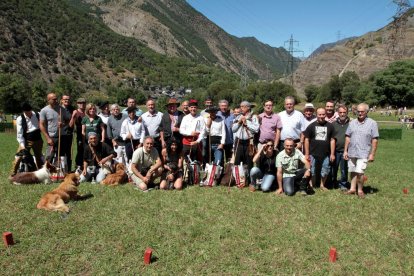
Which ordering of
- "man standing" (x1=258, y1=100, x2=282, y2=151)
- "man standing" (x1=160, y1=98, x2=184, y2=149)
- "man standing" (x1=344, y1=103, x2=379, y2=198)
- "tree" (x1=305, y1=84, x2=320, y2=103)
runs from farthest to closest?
1. "tree" (x1=305, y1=84, x2=320, y2=103)
2. "man standing" (x1=160, y1=98, x2=184, y2=149)
3. "man standing" (x1=258, y1=100, x2=282, y2=151)
4. "man standing" (x1=344, y1=103, x2=379, y2=198)

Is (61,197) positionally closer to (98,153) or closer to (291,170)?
(98,153)

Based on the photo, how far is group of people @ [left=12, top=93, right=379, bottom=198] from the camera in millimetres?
8492

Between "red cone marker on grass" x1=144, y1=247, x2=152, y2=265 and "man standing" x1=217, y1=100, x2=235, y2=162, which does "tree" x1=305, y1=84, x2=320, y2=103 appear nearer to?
"man standing" x1=217, y1=100, x2=235, y2=162

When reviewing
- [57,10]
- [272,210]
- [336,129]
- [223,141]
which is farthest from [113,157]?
[57,10]

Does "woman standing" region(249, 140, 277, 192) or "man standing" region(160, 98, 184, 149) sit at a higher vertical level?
"man standing" region(160, 98, 184, 149)

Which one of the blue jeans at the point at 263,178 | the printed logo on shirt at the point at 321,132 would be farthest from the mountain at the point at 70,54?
the printed logo on shirt at the point at 321,132

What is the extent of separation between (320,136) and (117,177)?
5.33 metres

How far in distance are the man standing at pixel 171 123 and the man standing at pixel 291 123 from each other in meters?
2.75

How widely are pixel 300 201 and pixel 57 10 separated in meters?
153

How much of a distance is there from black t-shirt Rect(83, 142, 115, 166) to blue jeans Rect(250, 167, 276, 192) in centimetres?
387

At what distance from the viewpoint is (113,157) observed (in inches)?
376

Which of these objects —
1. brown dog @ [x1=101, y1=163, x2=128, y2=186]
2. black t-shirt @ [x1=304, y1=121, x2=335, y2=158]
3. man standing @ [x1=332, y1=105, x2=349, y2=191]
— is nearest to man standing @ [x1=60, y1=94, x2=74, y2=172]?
brown dog @ [x1=101, y1=163, x2=128, y2=186]

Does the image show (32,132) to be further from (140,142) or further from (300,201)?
(300,201)

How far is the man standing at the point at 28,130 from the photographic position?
923 cm
